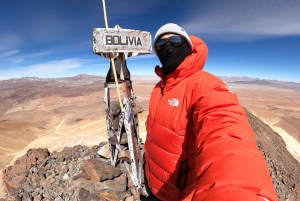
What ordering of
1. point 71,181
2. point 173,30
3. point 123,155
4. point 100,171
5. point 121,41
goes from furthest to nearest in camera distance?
point 71,181, point 123,155, point 100,171, point 121,41, point 173,30

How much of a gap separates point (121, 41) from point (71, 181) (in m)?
3.08

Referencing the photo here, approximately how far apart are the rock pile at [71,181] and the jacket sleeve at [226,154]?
109 inches

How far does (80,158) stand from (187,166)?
12.4 ft

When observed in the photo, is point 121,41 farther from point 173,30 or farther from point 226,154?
point 226,154

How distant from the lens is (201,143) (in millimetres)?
1182

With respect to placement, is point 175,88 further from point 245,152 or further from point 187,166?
point 245,152

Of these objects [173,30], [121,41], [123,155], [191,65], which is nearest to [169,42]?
[173,30]

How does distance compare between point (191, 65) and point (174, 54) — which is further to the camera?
point (174, 54)

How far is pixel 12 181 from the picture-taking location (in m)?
4.32

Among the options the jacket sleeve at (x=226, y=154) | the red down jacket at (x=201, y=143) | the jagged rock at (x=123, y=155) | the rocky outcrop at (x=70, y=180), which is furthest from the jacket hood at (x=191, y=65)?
the rocky outcrop at (x=70, y=180)

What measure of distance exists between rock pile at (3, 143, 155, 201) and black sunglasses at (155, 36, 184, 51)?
2.64 metres

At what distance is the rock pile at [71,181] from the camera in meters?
3.54

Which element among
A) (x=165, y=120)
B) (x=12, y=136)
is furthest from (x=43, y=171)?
(x=12, y=136)

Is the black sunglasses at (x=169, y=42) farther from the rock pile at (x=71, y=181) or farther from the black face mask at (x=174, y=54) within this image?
the rock pile at (x=71, y=181)
